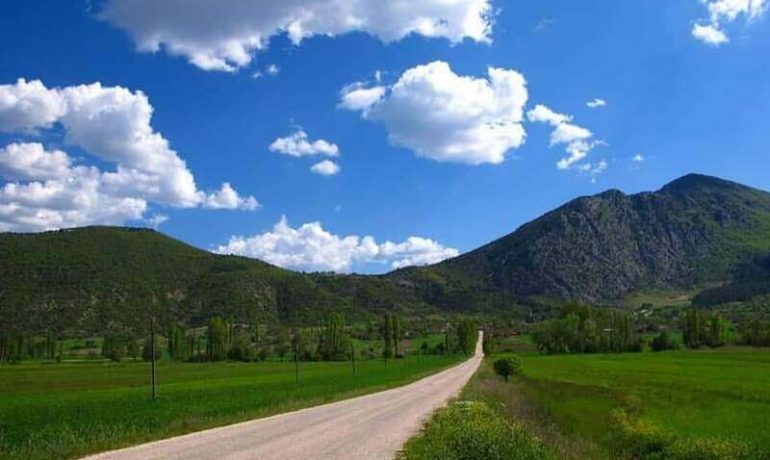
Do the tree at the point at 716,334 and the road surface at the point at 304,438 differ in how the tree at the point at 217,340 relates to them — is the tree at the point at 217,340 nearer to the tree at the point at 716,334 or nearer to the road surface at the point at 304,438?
the tree at the point at 716,334

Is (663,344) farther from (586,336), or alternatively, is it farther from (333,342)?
Answer: (333,342)

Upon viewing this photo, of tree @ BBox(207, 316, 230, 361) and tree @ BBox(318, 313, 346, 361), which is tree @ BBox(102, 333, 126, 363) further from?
tree @ BBox(318, 313, 346, 361)

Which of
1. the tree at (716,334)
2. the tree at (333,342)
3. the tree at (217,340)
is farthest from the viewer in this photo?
the tree at (333,342)

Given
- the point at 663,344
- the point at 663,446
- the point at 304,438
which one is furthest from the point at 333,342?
the point at 663,446

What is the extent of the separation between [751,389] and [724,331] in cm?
13406

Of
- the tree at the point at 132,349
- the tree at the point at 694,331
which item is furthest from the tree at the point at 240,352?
the tree at the point at 694,331

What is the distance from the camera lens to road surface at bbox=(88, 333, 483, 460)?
24.0m

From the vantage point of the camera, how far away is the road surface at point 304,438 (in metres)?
24.0

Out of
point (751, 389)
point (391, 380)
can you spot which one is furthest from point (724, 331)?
point (751, 389)

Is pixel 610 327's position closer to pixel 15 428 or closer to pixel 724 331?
pixel 724 331

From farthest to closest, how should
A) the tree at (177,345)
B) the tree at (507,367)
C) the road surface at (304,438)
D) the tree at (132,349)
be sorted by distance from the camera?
the tree at (132,349) → the tree at (177,345) → the tree at (507,367) → the road surface at (304,438)

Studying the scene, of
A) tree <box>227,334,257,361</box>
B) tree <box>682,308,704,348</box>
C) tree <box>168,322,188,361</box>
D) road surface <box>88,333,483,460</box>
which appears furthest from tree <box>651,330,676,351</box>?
road surface <box>88,333,483,460</box>

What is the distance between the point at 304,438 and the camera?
28.7m

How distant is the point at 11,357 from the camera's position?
172m
